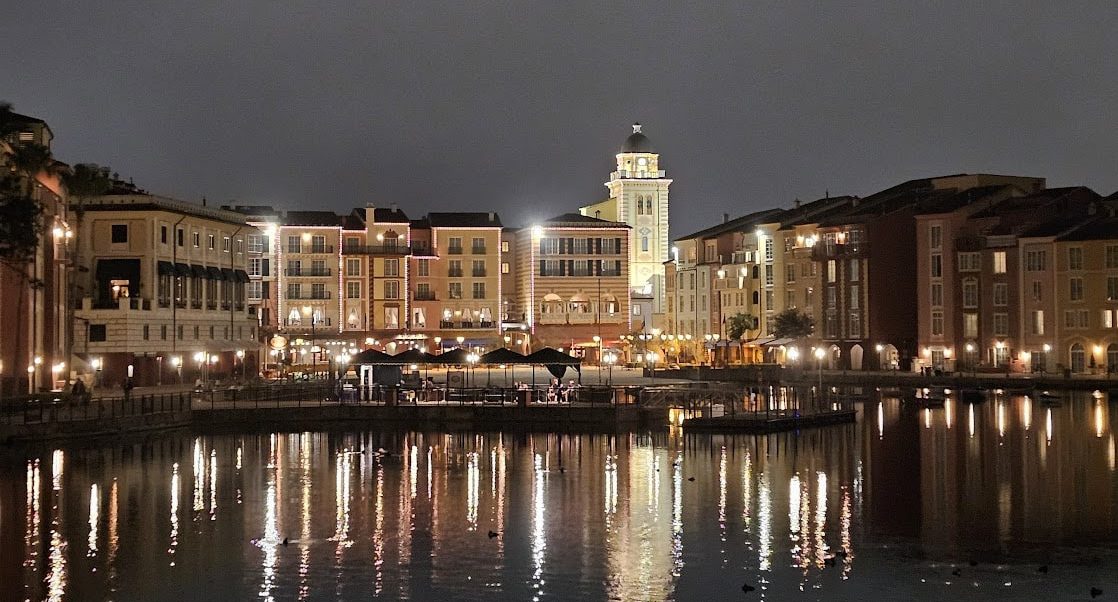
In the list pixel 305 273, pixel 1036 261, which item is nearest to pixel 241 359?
pixel 305 273

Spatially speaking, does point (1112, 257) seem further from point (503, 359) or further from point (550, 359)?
point (503, 359)

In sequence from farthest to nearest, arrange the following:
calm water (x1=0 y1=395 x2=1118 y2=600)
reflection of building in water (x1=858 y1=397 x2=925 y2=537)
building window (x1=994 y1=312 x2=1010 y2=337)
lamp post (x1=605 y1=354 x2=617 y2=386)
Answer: building window (x1=994 y1=312 x2=1010 y2=337)
lamp post (x1=605 y1=354 x2=617 y2=386)
reflection of building in water (x1=858 y1=397 x2=925 y2=537)
calm water (x1=0 y1=395 x2=1118 y2=600)

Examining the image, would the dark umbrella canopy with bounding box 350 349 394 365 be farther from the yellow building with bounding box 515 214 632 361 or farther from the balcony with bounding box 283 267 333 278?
the yellow building with bounding box 515 214 632 361

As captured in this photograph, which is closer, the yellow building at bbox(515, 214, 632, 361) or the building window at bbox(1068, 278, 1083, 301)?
the building window at bbox(1068, 278, 1083, 301)

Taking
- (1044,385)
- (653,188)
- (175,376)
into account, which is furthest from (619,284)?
(175,376)

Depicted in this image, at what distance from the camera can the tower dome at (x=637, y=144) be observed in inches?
5477

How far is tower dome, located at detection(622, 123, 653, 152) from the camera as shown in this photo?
13912 centimetres

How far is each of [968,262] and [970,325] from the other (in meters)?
4.53

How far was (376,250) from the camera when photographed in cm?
11344

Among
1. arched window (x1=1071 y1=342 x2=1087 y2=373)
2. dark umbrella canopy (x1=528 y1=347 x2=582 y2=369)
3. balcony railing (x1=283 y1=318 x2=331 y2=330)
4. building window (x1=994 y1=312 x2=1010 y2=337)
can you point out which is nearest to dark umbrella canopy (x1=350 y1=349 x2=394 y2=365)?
dark umbrella canopy (x1=528 y1=347 x2=582 y2=369)

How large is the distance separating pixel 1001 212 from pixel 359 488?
71610mm

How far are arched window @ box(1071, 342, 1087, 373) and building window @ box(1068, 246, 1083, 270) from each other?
520 cm

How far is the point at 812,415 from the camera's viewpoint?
63.2 m

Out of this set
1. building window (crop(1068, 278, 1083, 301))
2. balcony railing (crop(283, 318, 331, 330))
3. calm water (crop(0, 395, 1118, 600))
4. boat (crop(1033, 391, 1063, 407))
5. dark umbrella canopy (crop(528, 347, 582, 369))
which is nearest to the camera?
calm water (crop(0, 395, 1118, 600))
